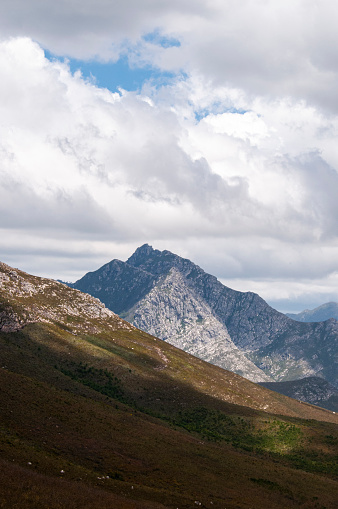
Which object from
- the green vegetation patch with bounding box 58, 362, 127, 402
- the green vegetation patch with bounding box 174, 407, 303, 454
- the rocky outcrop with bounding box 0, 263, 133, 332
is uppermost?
the rocky outcrop with bounding box 0, 263, 133, 332

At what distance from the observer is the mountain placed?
166 ft

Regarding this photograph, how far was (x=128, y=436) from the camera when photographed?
3091 inches

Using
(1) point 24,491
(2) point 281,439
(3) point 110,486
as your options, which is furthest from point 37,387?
(2) point 281,439

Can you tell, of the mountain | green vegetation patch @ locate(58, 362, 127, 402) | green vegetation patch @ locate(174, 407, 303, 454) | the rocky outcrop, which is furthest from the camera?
the rocky outcrop

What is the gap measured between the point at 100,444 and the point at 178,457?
14175 millimetres

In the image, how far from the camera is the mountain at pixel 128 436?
166ft

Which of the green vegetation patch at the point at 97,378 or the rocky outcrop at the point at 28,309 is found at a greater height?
the rocky outcrop at the point at 28,309

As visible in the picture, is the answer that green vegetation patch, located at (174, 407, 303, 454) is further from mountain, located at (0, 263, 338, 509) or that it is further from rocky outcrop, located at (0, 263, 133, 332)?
rocky outcrop, located at (0, 263, 133, 332)

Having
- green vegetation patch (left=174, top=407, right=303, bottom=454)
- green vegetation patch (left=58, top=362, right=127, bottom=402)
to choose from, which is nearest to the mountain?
green vegetation patch (left=174, top=407, right=303, bottom=454)

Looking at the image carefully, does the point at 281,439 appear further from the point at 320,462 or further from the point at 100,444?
the point at 100,444

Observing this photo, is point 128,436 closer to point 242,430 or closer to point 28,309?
point 242,430

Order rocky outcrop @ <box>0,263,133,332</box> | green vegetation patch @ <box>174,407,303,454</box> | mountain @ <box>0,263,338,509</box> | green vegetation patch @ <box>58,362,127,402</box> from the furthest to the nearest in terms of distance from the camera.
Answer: rocky outcrop @ <box>0,263,133,332</box>
green vegetation patch @ <box>58,362,127,402</box>
green vegetation patch @ <box>174,407,303,454</box>
mountain @ <box>0,263,338,509</box>

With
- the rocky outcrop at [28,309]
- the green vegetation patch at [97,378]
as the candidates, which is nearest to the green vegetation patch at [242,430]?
the green vegetation patch at [97,378]

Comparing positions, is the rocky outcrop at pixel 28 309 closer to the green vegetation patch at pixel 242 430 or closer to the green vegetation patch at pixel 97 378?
the green vegetation patch at pixel 97 378
